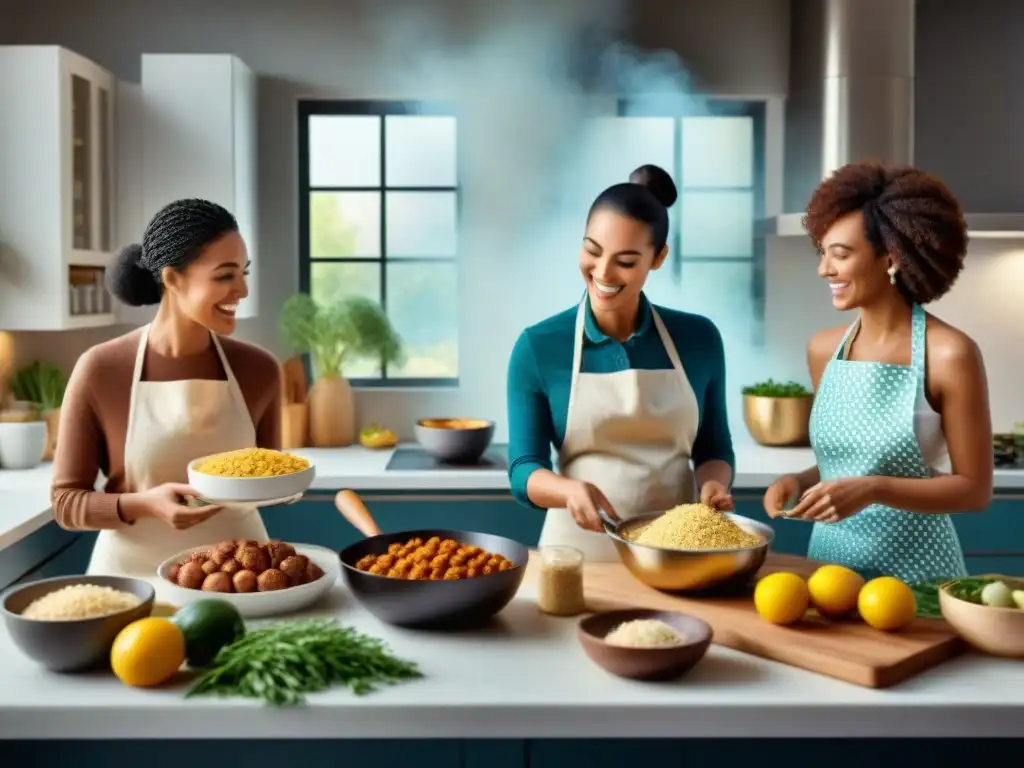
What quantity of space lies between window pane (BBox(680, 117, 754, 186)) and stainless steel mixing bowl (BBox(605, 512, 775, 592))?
2.55 meters

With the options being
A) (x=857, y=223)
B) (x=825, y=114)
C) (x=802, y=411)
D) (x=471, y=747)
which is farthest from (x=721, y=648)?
(x=825, y=114)

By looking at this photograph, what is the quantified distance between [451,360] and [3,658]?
2.79m

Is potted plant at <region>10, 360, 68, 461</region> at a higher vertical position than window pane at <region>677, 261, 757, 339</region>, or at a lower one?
lower

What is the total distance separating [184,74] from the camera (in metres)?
3.85

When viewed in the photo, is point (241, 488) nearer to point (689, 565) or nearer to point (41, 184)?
point (689, 565)

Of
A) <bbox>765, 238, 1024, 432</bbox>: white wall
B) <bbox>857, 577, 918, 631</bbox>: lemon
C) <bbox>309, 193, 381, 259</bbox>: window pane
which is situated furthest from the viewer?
<bbox>309, 193, 381, 259</bbox>: window pane

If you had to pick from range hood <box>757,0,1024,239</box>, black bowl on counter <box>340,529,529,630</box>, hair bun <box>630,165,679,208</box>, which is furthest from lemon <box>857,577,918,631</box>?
range hood <box>757,0,1024,239</box>

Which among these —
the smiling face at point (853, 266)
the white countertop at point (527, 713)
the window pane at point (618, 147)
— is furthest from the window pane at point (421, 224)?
the white countertop at point (527, 713)

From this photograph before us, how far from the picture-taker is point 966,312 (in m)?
4.29

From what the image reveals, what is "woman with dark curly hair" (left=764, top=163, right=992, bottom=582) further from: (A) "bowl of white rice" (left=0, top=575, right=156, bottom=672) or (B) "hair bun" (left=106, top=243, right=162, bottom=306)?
(B) "hair bun" (left=106, top=243, right=162, bottom=306)

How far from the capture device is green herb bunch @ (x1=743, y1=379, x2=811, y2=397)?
4.02m

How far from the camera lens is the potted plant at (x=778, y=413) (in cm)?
398

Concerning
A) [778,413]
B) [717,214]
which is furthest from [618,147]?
[778,413]

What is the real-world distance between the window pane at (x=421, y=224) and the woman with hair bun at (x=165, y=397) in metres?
1.94
